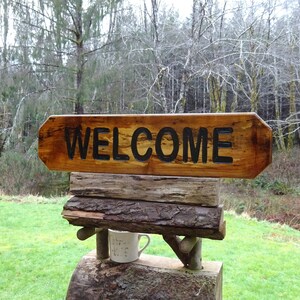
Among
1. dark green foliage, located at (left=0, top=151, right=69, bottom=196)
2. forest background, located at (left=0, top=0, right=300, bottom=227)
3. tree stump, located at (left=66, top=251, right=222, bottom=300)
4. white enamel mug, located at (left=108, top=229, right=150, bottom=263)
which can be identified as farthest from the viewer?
dark green foliage, located at (left=0, top=151, right=69, bottom=196)

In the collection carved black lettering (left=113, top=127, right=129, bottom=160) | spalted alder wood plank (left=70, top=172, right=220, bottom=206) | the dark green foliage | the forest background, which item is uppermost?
the forest background

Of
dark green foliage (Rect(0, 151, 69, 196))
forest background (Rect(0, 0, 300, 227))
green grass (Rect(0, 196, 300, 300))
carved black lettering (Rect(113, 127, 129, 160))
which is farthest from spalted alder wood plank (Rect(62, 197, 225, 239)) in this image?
dark green foliage (Rect(0, 151, 69, 196))

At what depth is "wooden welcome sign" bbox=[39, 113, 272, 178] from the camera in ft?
3.20

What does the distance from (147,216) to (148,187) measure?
0.27ft

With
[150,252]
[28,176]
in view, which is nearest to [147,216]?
→ [150,252]

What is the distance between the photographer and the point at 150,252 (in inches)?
122

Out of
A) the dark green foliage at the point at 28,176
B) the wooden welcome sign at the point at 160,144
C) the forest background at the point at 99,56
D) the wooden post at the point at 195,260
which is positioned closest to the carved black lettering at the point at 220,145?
the wooden welcome sign at the point at 160,144

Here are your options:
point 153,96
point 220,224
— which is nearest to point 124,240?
point 220,224

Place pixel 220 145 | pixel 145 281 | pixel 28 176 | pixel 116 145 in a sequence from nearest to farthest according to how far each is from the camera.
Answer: pixel 220 145
pixel 116 145
pixel 145 281
pixel 28 176

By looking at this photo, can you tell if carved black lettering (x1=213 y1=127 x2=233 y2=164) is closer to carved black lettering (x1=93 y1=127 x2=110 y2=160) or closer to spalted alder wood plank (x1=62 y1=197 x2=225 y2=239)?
spalted alder wood plank (x1=62 y1=197 x2=225 y2=239)

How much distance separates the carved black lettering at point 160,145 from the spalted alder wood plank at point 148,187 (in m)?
0.06

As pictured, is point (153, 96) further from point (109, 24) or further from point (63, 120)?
point (63, 120)

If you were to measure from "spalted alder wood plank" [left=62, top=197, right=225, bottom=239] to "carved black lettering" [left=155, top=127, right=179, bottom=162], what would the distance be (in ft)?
0.43

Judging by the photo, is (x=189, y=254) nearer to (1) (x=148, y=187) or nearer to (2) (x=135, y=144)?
(1) (x=148, y=187)
